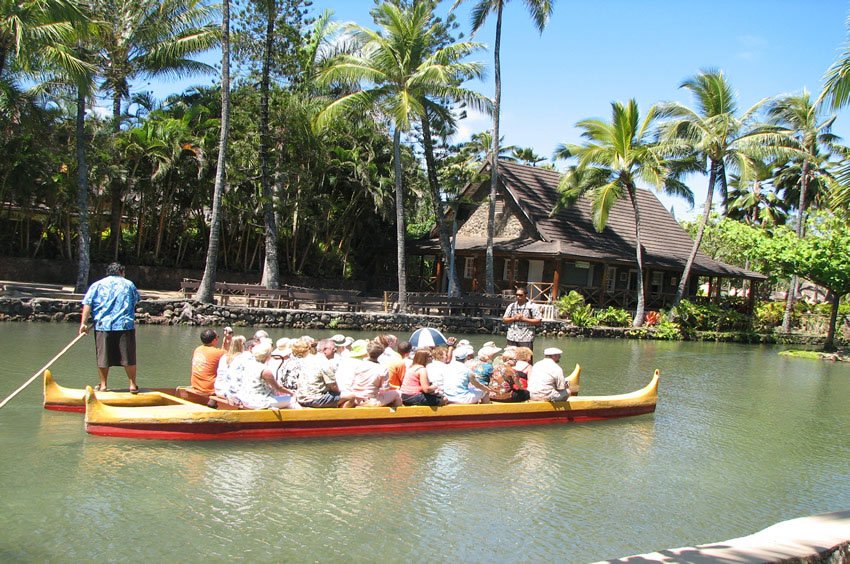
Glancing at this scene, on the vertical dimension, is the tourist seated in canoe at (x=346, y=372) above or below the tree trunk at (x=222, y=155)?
below

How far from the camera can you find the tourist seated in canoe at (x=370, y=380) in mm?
9570

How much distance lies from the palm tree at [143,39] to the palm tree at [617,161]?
14.7m

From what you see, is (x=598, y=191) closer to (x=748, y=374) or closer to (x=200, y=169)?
(x=748, y=374)

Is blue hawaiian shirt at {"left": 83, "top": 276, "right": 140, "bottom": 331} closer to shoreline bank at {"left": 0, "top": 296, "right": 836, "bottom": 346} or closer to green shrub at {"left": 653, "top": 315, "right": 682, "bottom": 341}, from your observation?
shoreline bank at {"left": 0, "top": 296, "right": 836, "bottom": 346}

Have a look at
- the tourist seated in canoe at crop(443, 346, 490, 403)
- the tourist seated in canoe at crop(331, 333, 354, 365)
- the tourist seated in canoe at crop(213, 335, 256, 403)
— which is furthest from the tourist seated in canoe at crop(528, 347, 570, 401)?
the tourist seated in canoe at crop(213, 335, 256, 403)

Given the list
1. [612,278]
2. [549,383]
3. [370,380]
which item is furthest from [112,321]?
[612,278]

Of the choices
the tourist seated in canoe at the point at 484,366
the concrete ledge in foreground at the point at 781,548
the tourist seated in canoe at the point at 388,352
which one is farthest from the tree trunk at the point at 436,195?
the concrete ledge in foreground at the point at 781,548

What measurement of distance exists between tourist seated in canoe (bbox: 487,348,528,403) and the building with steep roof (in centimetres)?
1853

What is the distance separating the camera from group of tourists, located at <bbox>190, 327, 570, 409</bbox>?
29.9 ft

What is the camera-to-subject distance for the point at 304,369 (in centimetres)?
934

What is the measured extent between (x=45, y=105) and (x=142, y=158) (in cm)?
358

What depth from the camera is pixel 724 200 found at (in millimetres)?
33781

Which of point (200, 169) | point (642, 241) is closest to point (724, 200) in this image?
point (642, 241)

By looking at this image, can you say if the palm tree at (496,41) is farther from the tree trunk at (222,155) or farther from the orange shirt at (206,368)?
the orange shirt at (206,368)
